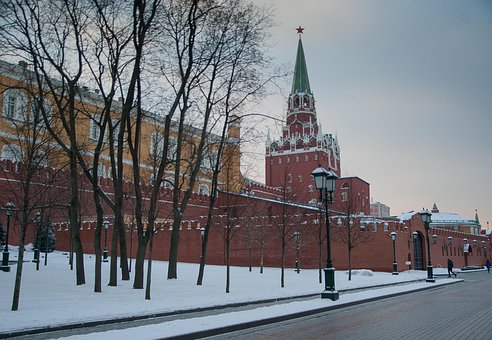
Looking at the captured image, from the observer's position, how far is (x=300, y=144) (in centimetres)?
9112

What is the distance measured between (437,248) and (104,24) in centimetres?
4255

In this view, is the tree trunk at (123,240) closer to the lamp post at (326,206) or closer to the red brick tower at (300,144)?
the lamp post at (326,206)

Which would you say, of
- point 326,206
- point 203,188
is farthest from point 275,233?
point 203,188

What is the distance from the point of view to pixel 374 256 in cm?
3641

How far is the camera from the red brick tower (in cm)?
8912

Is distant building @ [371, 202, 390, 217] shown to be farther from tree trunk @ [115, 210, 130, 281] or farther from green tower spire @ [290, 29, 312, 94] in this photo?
tree trunk @ [115, 210, 130, 281]

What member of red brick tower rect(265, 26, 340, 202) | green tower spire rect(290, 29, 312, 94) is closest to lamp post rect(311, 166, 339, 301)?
red brick tower rect(265, 26, 340, 202)

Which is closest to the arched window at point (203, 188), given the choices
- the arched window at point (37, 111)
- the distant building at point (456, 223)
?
the arched window at point (37, 111)

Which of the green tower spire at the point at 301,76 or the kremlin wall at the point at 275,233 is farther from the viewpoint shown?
the green tower spire at the point at 301,76

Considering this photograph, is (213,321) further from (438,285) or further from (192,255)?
(192,255)

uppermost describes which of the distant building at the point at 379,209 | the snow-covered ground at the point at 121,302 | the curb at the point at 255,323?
the distant building at the point at 379,209

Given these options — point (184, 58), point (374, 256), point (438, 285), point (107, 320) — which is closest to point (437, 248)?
point (374, 256)

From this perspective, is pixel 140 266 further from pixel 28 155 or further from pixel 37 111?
pixel 37 111

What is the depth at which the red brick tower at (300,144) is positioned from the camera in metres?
89.1
